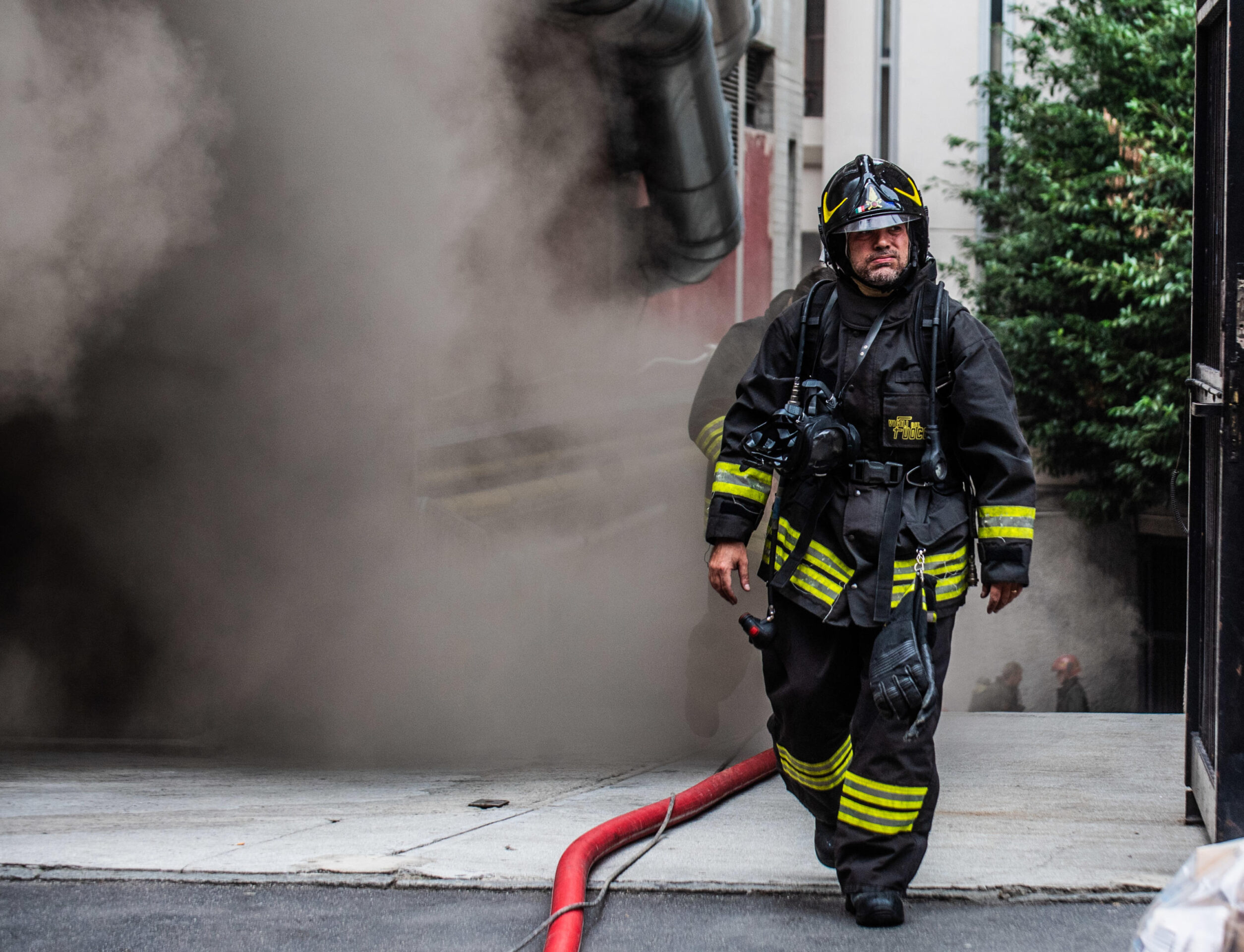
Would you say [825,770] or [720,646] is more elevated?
[825,770]

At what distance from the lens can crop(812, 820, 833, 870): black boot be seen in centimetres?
227

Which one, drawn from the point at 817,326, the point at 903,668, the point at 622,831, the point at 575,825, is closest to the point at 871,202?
the point at 817,326

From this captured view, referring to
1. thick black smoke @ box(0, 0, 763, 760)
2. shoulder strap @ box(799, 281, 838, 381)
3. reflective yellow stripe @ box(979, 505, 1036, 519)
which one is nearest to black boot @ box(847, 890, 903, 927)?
reflective yellow stripe @ box(979, 505, 1036, 519)

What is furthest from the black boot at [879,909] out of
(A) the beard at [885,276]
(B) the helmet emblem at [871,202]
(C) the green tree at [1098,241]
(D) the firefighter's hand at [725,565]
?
(C) the green tree at [1098,241]

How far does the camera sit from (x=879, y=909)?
197cm

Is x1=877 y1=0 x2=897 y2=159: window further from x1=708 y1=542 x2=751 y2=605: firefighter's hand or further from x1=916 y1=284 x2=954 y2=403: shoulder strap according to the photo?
x1=708 y1=542 x2=751 y2=605: firefighter's hand

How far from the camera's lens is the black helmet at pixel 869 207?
88.4 inches

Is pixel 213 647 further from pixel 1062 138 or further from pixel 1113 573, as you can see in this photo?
pixel 1113 573

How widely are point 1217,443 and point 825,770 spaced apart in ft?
Answer: 3.29

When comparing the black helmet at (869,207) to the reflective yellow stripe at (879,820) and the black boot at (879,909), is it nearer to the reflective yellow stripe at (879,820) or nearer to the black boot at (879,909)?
the reflective yellow stripe at (879,820)

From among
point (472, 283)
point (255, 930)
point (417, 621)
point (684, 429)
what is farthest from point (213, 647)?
point (255, 930)

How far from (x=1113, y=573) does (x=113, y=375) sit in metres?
8.22

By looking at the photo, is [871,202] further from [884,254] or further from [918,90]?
[918,90]

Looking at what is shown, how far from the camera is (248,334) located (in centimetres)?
539
